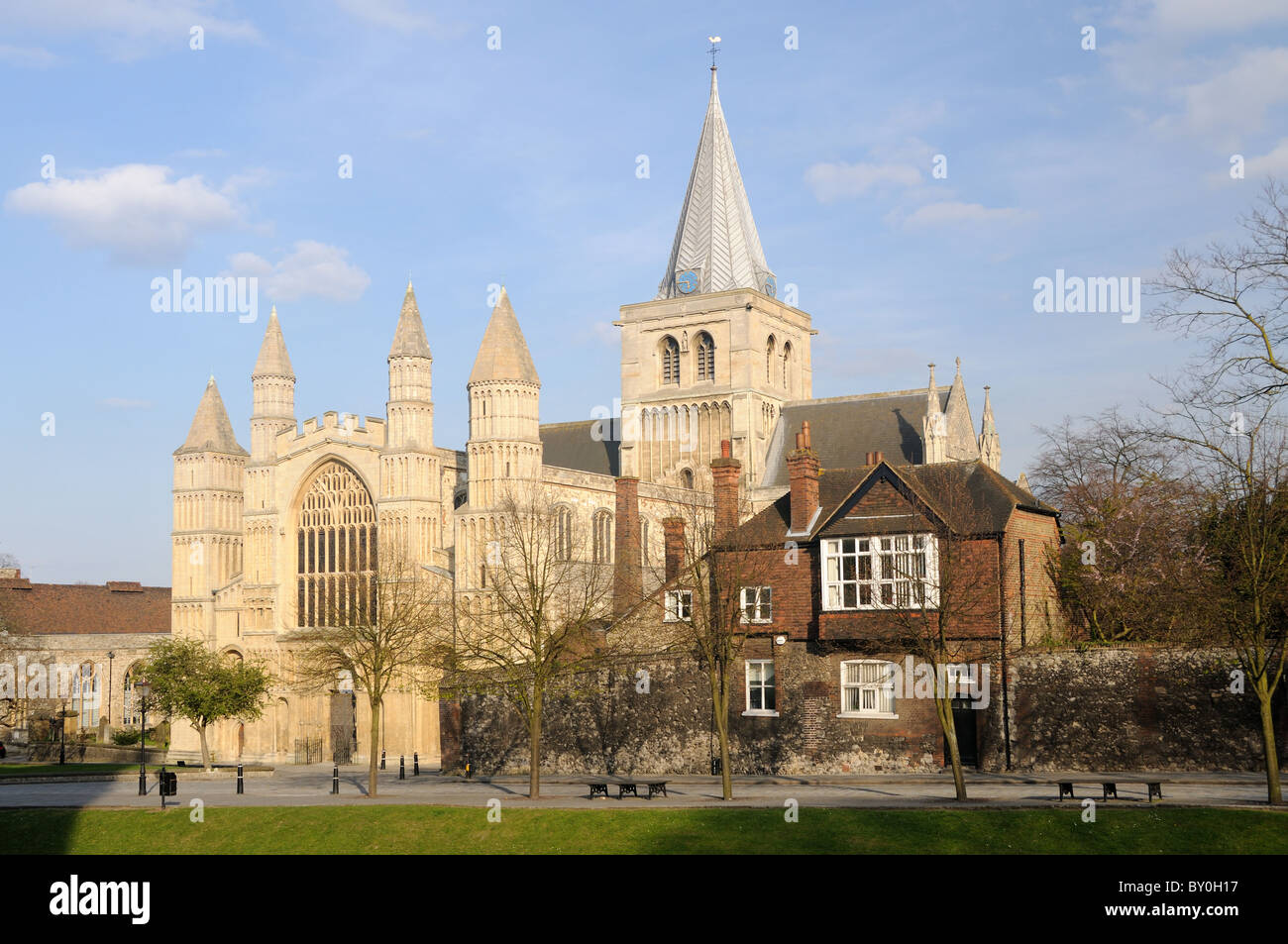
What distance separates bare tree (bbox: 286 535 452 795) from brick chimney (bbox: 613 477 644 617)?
671 cm

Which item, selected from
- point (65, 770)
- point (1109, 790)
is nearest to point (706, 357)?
point (65, 770)

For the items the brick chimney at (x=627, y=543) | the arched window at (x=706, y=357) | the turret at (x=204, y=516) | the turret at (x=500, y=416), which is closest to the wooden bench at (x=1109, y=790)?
the brick chimney at (x=627, y=543)

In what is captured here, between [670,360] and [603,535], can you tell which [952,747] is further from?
[670,360]

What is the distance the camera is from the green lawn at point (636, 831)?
82.6 ft

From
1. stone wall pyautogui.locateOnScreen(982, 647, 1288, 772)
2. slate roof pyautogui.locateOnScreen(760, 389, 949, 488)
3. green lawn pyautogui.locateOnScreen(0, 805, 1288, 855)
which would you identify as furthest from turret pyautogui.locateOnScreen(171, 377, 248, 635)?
stone wall pyautogui.locateOnScreen(982, 647, 1288, 772)

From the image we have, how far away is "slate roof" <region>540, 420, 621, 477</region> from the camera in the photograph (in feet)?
288

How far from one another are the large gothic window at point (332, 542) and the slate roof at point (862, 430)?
80.8 feet

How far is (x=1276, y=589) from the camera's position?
3112 cm

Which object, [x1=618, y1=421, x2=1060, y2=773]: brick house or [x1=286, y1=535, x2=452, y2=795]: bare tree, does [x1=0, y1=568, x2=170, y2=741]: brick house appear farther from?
[x1=618, y1=421, x2=1060, y2=773]: brick house

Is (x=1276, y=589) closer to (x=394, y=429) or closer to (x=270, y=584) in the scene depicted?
(x=394, y=429)

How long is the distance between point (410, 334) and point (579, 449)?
79.0 feet

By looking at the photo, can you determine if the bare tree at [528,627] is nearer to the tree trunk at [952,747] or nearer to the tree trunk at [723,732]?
the tree trunk at [723,732]

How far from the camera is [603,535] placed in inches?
2874
